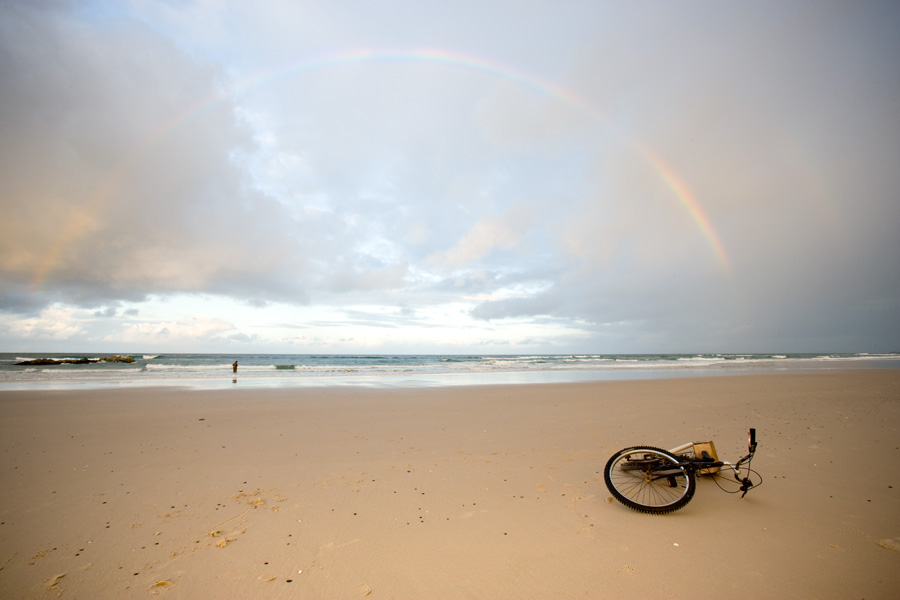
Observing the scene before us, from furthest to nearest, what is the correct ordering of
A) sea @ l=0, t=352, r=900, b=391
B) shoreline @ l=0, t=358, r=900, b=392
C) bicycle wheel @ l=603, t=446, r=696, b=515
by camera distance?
sea @ l=0, t=352, r=900, b=391, shoreline @ l=0, t=358, r=900, b=392, bicycle wheel @ l=603, t=446, r=696, b=515

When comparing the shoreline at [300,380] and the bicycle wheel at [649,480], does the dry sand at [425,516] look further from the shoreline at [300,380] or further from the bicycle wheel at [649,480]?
the shoreline at [300,380]

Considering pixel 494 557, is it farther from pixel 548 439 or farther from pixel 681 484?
pixel 548 439

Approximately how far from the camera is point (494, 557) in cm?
390

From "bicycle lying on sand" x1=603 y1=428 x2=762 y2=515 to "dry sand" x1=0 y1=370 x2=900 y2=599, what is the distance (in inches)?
8.8

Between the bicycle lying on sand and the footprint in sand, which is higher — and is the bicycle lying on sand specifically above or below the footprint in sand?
above

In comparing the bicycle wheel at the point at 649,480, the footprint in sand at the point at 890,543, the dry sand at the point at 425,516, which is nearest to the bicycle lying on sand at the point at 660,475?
the bicycle wheel at the point at 649,480

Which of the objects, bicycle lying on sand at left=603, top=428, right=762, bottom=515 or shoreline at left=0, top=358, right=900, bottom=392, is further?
shoreline at left=0, top=358, right=900, bottom=392

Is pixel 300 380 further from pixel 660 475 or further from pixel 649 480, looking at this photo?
pixel 660 475

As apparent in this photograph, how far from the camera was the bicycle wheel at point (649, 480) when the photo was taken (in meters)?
4.78

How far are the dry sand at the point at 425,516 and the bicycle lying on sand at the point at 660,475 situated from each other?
0.74ft

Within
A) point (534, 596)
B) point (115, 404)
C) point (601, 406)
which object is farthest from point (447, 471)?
point (115, 404)

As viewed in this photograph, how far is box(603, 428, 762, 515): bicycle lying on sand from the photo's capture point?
15.8 ft

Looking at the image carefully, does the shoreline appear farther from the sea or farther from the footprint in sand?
the footprint in sand

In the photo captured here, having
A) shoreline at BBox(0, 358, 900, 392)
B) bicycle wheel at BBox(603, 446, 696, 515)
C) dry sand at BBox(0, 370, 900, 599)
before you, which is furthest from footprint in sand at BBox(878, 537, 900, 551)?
shoreline at BBox(0, 358, 900, 392)
